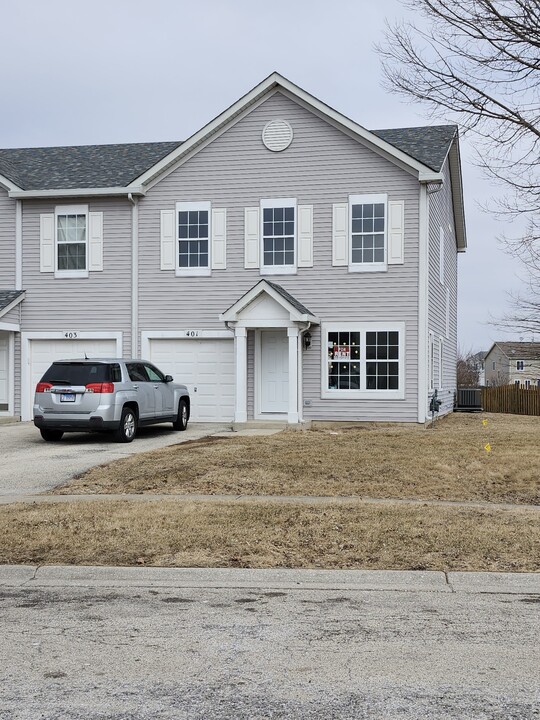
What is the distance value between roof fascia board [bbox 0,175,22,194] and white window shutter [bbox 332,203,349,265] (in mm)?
8651

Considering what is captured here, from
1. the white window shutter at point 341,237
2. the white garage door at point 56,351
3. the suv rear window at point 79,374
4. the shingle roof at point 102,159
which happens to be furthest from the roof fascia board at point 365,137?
the suv rear window at point 79,374

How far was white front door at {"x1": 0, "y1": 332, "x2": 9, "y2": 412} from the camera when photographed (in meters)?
23.6

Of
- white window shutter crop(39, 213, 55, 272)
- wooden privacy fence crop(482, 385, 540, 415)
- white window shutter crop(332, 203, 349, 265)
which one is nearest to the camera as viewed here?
white window shutter crop(332, 203, 349, 265)

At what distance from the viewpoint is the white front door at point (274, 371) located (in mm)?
22125

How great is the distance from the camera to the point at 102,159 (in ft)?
84.4

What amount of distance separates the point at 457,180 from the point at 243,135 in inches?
359

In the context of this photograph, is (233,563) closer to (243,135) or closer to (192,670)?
(192,670)

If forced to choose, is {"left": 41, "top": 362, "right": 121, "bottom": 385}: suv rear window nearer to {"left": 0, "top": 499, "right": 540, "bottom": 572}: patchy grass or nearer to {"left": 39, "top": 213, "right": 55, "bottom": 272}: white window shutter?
{"left": 0, "top": 499, "right": 540, "bottom": 572}: patchy grass

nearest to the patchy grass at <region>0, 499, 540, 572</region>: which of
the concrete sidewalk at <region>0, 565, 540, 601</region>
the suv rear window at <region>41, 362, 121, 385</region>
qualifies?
the concrete sidewalk at <region>0, 565, 540, 601</region>

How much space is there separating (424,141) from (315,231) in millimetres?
4437

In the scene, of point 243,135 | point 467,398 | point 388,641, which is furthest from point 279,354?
point 388,641

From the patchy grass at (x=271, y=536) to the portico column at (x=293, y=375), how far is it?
34.3 ft

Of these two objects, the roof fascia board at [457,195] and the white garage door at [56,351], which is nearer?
the white garage door at [56,351]

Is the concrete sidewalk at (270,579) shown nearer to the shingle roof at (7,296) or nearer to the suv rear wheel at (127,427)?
the suv rear wheel at (127,427)
